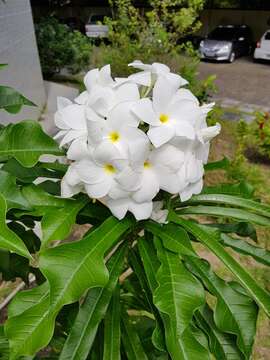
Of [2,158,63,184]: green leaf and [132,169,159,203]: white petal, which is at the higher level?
[132,169,159,203]: white petal

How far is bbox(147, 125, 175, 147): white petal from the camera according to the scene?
95 centimetres

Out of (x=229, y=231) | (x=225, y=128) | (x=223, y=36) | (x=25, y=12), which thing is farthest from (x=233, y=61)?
(x=229, y=231)

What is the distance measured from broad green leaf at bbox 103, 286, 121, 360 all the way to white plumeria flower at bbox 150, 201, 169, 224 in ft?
1.03

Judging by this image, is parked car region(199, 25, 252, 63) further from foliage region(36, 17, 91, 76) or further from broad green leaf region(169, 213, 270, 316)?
broad green leaf region(169, 213, 270, 316)

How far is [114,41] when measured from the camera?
22.2 feet

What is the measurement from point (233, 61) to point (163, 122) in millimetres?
15386

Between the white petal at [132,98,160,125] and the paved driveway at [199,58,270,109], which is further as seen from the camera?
the paved driveway at [199,58,270,109]

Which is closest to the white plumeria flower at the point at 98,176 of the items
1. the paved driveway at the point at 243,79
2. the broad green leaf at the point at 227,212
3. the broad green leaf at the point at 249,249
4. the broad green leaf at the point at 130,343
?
the broad green leaf at the point at 227,212

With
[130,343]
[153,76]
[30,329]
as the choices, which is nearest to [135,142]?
[153,76]

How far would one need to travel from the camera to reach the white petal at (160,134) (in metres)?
0.95

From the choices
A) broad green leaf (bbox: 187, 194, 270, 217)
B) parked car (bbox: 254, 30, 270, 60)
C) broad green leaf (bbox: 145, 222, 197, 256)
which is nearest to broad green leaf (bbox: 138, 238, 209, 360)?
broad green leaf (bbox: 145, 222, 197, 256)

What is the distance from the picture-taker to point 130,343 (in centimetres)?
134

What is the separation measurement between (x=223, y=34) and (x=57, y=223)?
16.4 metres

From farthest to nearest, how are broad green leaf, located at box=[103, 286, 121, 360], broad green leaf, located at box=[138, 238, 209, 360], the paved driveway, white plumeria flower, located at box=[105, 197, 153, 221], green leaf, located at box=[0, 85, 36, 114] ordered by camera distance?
the paved driveway < green leaf, located at box=[0, 85, 36, 114] < broad green leaf, located at box=[103, 286, 121, 360] < white plumeria flower, located at box=[105, 197, 153, 221] < broad green leaf, located at box=[138, 238, 209, 360]
